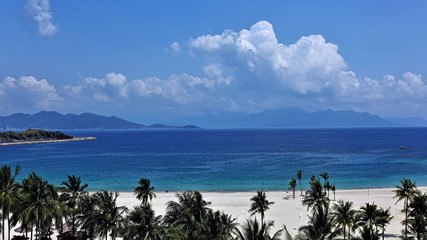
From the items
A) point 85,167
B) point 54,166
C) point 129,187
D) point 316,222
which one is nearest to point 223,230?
point 316,222

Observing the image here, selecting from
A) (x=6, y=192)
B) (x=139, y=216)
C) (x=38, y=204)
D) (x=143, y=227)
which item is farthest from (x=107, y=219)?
(x=6, y=192)

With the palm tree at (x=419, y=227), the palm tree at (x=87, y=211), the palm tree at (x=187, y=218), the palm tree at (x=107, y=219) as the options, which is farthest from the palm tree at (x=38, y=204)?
the palm tree at (x=419, y=227)

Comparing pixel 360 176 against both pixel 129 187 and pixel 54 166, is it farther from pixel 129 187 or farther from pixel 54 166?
pixel 54 166

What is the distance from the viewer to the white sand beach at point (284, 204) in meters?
50.2

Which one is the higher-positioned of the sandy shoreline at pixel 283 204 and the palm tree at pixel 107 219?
the palm tree at pixel 107 219

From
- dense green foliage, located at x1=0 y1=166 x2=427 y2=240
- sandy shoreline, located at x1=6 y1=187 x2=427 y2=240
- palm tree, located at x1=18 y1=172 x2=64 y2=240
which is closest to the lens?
dense green foliage, located at x1=0 y1=166 x2=427 y2=240

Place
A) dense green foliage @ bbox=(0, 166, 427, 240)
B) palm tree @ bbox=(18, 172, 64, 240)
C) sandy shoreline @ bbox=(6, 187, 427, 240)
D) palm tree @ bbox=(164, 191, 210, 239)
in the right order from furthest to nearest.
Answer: sandy shoreline @ bbox=(6, 187, 427, 240) < palm tree @ bbox=(18, 172, 64, 240) < dense green foliage @ bbox=(0, 166, 427, 240) < palm tree @ bbox=(164, 191, 210, 239)

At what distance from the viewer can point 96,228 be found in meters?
31.1

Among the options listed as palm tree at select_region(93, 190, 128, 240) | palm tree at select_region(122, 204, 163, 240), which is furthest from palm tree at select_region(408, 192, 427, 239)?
palm tree at select_region(93, 190, 128, 240)

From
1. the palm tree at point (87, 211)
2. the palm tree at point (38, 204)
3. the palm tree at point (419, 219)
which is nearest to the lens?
the palm tree at point (419, 219)

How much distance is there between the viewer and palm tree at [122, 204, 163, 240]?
2891cm

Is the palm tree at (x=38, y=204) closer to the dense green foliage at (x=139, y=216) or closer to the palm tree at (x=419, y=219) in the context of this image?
the dense green foliage at (x=139, y=216)

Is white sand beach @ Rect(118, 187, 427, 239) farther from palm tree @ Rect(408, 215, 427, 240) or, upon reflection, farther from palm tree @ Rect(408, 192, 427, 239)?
palm tree @ Rect(408, 215, 427, 240)

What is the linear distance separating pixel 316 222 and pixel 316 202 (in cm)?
1574
